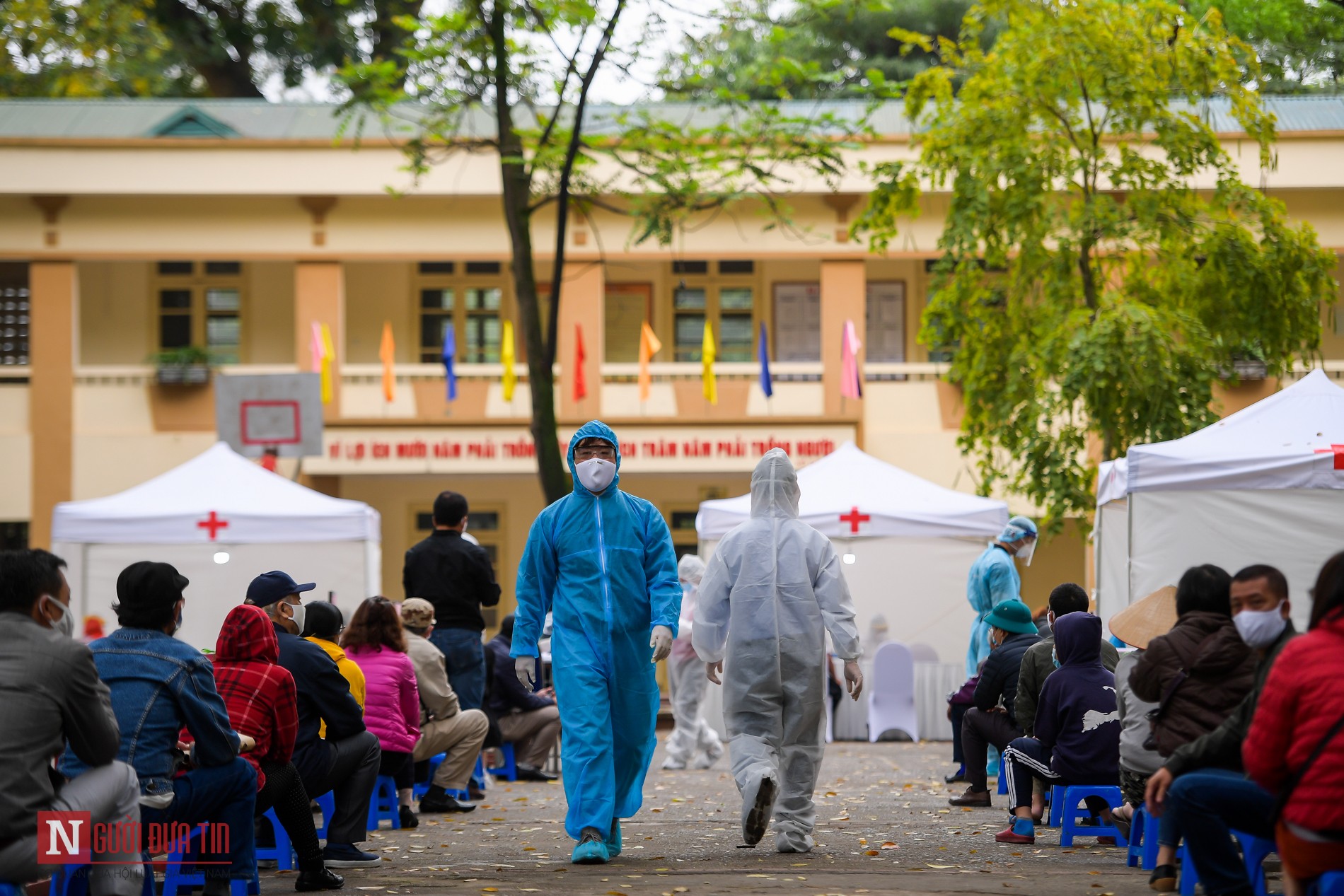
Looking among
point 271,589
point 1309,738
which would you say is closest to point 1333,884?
point 1309,738

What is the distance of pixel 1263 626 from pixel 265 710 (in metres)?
3.83

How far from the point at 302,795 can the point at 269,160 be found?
1932 cm

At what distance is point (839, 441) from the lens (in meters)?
25.2

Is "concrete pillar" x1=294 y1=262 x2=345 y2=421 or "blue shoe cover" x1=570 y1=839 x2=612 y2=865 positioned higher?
"concrete pillar" x1=294 y1=262 x2=345 y2=421

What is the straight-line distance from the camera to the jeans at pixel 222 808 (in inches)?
238

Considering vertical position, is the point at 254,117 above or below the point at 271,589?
above

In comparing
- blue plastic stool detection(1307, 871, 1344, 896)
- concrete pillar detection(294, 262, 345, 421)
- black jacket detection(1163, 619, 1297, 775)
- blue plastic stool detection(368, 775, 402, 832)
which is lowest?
blue plastic stool detection(368, 775, 402, 832)

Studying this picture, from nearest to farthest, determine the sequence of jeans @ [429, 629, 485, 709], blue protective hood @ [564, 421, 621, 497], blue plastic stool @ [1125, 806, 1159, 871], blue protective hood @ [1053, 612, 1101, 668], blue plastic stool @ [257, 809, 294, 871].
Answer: blue plastic stool @ [1125, 806, 1159, 871]
blue plastic stool @ [257, 809, 294, 871]
blue protective hood @ [564, 421, 621, 497]
blue protective hood @ [1053, 612, 1101, 668]
jeans @ [429, 629, 485, 709]

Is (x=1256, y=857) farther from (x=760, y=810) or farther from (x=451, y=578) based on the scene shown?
(x=451, y=578)

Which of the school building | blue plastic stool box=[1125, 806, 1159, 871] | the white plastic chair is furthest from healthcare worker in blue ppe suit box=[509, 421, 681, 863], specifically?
the school building

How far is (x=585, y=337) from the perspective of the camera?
Result: 25.3m

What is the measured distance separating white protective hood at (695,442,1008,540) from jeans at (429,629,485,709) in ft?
20.2

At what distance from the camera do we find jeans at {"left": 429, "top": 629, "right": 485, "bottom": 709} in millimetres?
11062

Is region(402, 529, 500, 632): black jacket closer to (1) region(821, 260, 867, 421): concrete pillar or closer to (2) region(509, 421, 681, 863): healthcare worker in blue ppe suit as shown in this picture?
(2) region(509, 421, 681, 863): healthcare worker in blue ppe suit
